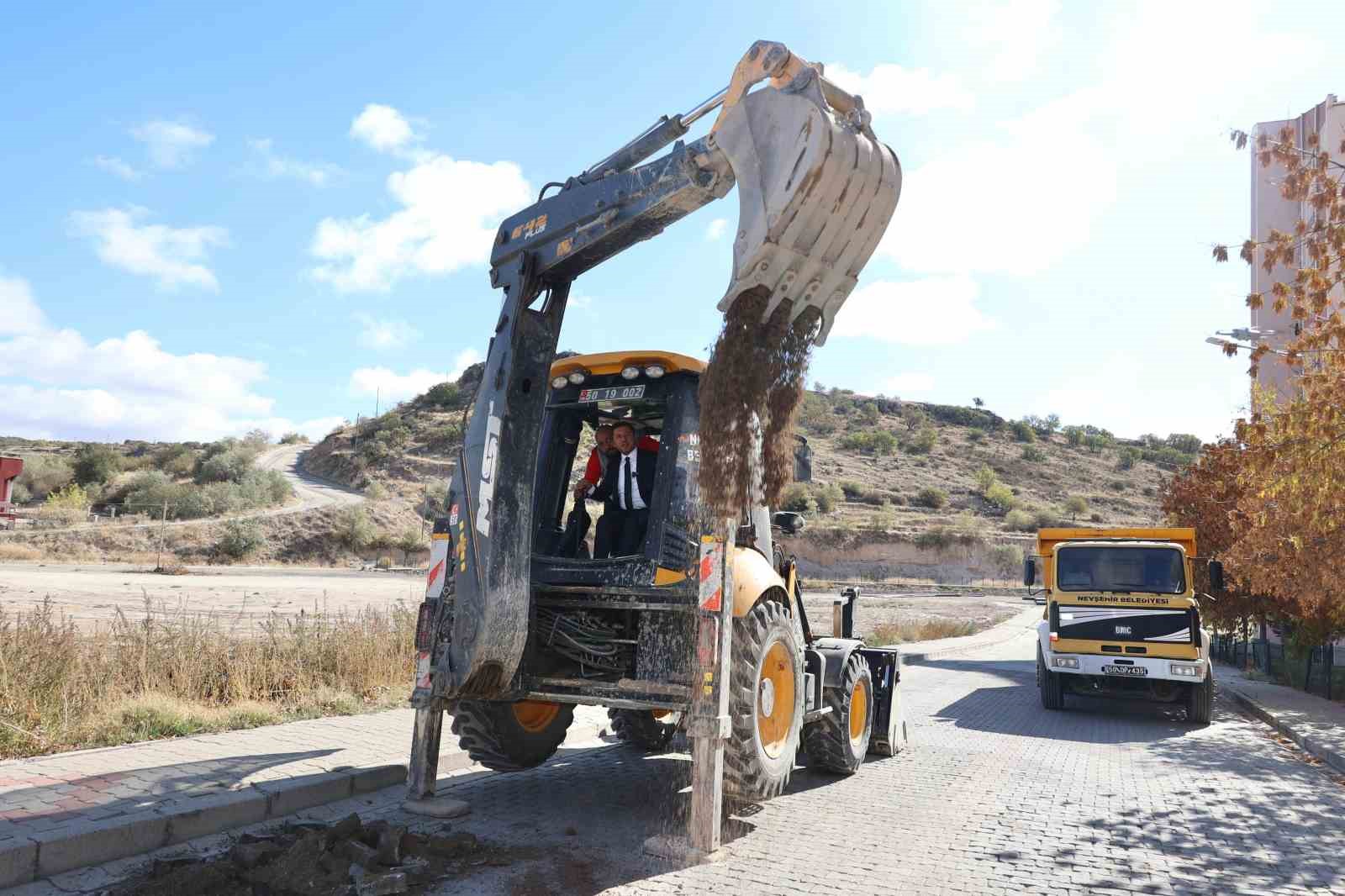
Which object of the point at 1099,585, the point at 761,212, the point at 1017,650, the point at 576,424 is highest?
the point at 761,212

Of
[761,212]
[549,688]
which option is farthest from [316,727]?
[761,212]

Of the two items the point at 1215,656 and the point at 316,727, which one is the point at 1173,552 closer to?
the point at 316,727

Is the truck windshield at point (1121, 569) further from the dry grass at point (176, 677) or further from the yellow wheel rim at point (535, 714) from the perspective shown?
the dry grass at point (176, 677)

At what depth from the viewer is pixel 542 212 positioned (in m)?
6.24

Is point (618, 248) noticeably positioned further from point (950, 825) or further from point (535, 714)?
point (950, 825)

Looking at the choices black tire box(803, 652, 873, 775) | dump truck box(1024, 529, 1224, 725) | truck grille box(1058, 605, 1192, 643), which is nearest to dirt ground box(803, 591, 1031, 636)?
dump truck box(1024, 529, 1224, 725)

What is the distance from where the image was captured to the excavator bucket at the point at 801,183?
5117 millimetres

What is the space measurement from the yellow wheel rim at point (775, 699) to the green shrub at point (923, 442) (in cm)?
7730

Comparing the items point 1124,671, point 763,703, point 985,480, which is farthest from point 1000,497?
point 763,703

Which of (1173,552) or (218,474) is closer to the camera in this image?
(1173,552)

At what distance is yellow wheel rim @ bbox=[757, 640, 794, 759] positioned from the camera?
616 cm

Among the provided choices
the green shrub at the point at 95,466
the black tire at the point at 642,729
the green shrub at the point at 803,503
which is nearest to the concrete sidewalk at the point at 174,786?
the black tire at the point at 642,729

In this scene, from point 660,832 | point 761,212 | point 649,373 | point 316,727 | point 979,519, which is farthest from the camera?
point 979,519

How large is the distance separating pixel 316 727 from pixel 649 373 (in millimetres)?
4556
